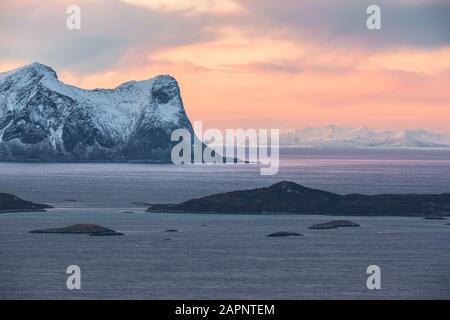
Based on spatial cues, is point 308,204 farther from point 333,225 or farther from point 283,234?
point 283,234

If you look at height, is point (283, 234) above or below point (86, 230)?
below

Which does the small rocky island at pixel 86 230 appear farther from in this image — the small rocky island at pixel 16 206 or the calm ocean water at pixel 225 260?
the small rocky island at pixel 16 206

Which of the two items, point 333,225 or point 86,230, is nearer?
point 86,230
